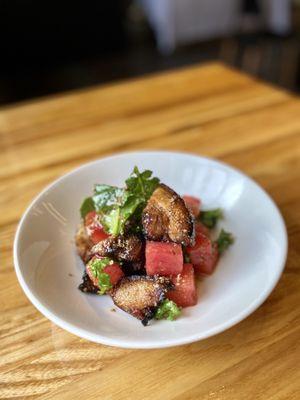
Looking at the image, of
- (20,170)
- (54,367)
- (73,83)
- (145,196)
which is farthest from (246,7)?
→ (54,367)

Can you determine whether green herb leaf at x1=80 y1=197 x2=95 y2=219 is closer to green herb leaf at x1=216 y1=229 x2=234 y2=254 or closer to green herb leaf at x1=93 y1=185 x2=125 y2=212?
green herb leaf at x1=93 y1=185 x2=125 y2=212

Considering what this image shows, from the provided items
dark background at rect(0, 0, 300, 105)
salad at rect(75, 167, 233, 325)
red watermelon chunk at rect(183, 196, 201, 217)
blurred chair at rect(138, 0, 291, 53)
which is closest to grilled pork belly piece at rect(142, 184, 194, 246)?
salad at rect(75, 167, 233, 325)

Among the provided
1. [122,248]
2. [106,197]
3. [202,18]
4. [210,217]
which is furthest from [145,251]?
[202,18]

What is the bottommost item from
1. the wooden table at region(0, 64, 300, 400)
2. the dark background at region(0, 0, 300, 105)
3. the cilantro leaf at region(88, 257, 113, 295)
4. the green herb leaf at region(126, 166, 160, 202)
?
the dark background at region(0, 0, 300, 105)

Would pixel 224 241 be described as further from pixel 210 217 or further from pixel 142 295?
pixel 142 295

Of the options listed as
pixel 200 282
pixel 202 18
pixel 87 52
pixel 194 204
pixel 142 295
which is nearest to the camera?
pixel 142 295

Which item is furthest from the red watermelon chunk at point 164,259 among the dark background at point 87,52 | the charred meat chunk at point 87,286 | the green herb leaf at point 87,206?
the dark background at point 87,52

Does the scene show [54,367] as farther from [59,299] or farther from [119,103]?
[119,103]
